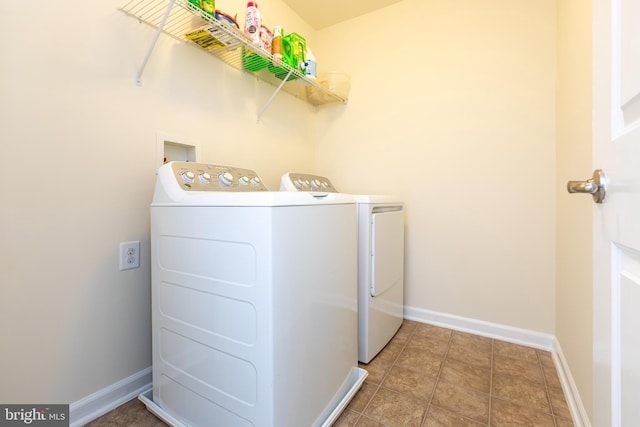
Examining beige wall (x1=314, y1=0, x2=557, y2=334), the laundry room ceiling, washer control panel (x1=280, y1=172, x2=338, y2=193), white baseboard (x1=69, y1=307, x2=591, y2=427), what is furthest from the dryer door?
the laundry room ceiling

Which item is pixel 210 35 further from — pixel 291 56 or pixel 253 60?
pixel 291 56

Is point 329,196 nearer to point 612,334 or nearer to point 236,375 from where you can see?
point 236,375

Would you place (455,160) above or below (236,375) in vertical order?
above

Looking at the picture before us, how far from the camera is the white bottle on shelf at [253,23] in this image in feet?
4.89

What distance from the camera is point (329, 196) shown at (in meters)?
1.11

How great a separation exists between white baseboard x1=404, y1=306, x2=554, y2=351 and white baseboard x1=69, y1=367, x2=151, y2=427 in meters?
1.76

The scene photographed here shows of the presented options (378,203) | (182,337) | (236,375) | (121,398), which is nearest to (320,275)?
(236,375)

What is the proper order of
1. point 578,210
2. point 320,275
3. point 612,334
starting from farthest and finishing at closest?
1. point 578,210
2. point 320,275
3. point 612,334

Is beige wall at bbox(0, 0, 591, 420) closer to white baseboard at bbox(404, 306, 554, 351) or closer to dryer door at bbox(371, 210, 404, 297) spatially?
white baseboard at bbox(404, 306, 554, 351)

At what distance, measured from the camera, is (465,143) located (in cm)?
192

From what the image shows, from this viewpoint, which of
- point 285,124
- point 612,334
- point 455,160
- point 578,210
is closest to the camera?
point 612,334

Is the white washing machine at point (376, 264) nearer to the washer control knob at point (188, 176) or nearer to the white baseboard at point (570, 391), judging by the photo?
the washer control knob at point (188, 176)

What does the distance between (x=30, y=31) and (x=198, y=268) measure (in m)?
1.06

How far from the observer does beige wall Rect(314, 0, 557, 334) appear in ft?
5.61
